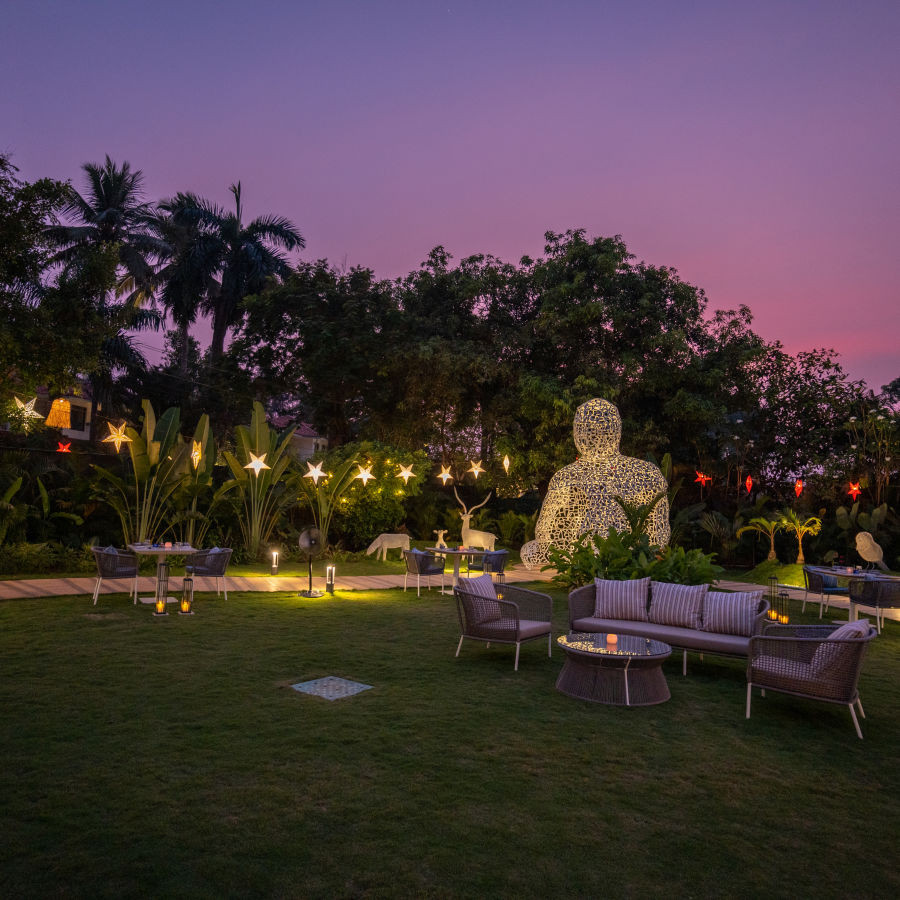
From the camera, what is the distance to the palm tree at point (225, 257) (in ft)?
79.5

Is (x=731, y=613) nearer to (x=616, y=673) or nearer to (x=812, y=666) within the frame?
(x=812, y=666)

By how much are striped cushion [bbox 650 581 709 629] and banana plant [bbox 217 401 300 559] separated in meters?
8.08

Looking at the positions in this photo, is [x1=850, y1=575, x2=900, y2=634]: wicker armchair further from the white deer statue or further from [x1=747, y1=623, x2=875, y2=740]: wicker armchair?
the white deer statue

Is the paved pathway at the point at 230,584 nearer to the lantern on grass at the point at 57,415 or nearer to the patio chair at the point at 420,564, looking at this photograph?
the patio chair at the point at 420,564

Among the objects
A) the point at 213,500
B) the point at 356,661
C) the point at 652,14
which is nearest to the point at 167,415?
the point at 213,500

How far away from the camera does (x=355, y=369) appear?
747 inches

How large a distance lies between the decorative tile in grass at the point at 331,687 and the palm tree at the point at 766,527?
37.3ft

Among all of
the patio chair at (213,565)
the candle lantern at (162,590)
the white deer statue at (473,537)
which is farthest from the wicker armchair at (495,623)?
the white deer statue at (473,537)

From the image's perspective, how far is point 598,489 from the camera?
10.7 m

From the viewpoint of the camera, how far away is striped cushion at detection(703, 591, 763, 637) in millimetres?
5680

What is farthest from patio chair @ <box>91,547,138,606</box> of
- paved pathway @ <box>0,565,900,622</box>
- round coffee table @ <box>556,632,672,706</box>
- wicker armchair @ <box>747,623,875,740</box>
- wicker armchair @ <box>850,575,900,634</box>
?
wicker armchair @ <box>850,575,900,634</box>

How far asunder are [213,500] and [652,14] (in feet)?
35.0

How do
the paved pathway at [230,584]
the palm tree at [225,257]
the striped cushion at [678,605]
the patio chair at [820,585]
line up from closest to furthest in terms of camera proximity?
the striped cushion at [678,605] → the paved pathway at [230,584] → the patio chair at [820,585] → the palm tree at [225,257]

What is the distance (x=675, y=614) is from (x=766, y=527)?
938 cm
